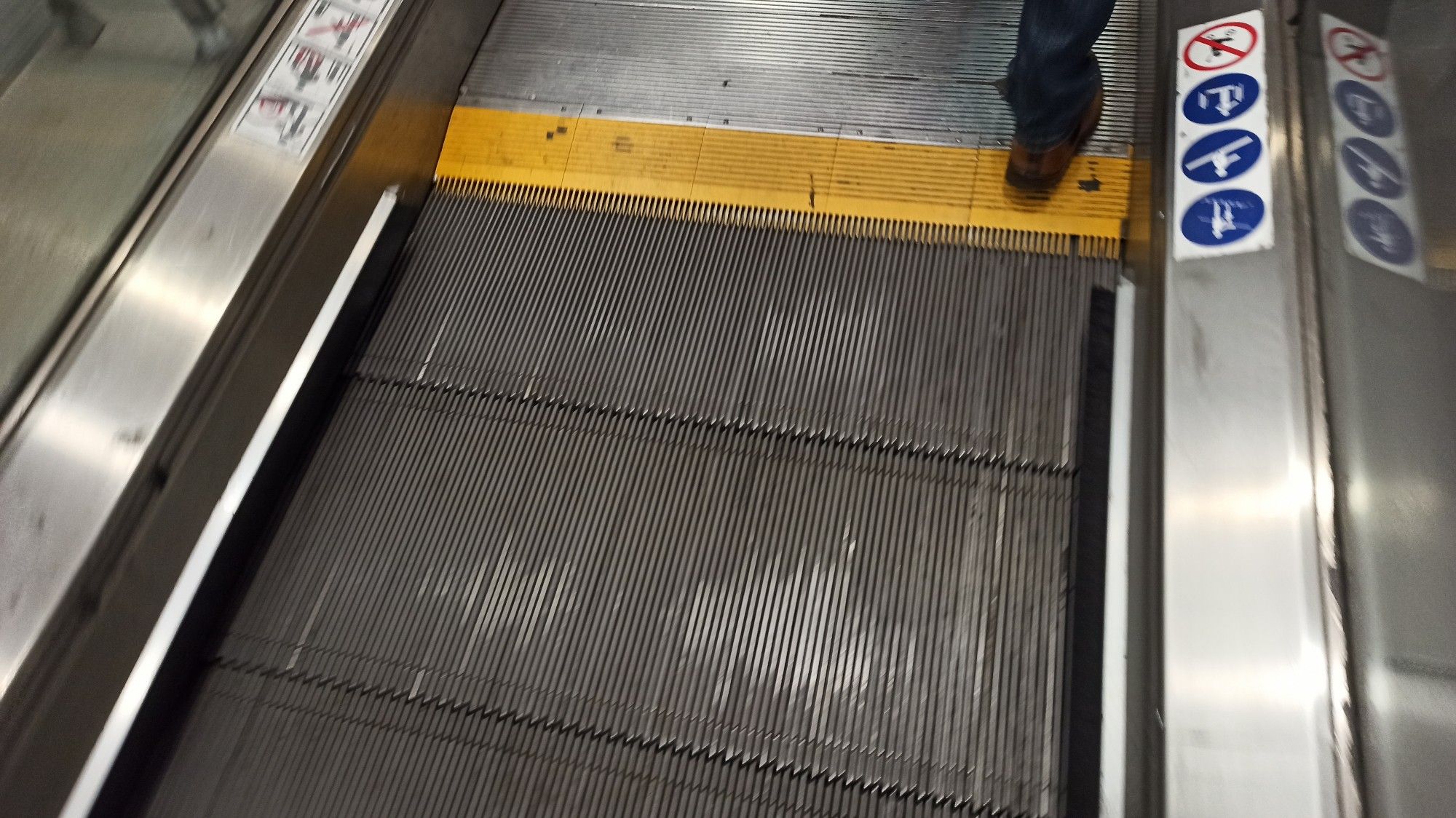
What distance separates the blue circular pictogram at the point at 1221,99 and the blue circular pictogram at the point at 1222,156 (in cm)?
5

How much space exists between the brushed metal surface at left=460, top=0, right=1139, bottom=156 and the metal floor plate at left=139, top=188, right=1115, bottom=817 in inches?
17.5

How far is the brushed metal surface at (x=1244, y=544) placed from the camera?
1178 mm

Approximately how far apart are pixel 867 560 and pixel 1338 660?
0.79 meters

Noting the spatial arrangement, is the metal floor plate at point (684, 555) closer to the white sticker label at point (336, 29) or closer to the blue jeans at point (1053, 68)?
the blue jeans at point (1053, 68)

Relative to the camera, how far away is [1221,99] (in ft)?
5.82

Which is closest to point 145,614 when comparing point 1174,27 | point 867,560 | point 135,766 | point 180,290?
point 135,766

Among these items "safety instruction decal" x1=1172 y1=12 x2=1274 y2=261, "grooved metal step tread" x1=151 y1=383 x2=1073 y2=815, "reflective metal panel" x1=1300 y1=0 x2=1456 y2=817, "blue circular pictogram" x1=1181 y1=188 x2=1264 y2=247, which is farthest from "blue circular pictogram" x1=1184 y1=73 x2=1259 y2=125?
"grooved metal step tread" x1=151 y1=383 x2=1073 y2=815

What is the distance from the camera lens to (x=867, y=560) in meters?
1.71

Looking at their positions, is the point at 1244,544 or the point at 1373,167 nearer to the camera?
the point at 1244,544

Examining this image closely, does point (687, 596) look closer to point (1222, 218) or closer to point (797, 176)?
point (797, 176)

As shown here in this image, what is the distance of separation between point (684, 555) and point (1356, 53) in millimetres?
1819

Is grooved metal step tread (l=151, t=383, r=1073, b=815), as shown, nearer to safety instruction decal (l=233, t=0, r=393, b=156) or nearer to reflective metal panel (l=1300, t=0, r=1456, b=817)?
reflective metal panel (l=1300, t=0, r=1456, b=817)

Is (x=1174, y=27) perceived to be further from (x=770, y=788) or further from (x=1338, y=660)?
(x=770, y=788)

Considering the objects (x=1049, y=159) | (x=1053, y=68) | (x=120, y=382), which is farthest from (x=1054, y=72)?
(x=120, y=382)
